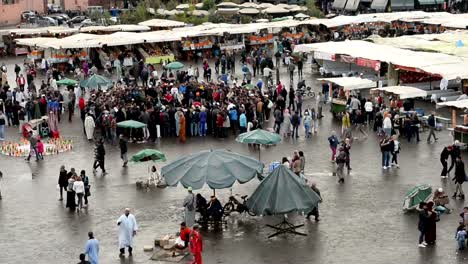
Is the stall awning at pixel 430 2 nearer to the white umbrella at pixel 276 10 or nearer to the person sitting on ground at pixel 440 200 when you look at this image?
the white umbrella at pixel 276 10

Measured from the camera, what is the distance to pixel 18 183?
28406 millimetres

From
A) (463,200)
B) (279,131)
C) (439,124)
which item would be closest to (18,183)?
(279,131)

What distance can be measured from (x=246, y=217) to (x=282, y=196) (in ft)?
7.68

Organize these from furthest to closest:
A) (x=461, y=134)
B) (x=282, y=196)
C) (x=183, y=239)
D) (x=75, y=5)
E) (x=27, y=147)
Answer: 1. (x=75, y=5)
2. (x=27, y=147)
3. (x=461, y=134)
4. (x=282, y=196)
5. (x=183, y=239)

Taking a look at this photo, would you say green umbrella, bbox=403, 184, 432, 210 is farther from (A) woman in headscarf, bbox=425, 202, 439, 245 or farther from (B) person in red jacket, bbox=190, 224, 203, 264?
(B) person in red jacket, bbox=190, 224, 203, 264

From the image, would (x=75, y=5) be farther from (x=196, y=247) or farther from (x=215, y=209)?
(x=196, y=247)

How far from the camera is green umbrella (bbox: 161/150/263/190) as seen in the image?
76.0 ft

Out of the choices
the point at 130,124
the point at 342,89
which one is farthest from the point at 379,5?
the point at 130,124

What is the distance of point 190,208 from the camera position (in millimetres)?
22984

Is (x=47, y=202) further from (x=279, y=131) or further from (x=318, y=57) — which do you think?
(x=318, y=57)

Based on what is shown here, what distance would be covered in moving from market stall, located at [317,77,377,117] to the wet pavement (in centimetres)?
509

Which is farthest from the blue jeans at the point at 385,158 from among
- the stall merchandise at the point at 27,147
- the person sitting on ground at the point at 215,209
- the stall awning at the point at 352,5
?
the stall awning at the point at 352,5

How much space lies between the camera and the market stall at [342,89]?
37.4m

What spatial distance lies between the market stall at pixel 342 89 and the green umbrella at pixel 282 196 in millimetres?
14743
